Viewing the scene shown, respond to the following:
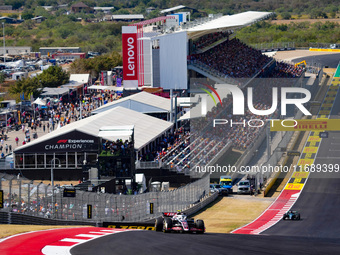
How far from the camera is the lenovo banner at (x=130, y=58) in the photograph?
87.6m

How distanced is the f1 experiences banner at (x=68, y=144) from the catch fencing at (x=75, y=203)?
579 inches

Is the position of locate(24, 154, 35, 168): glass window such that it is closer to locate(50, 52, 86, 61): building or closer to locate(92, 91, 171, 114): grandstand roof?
locate(92, 91, 171, 114): grandstand roof

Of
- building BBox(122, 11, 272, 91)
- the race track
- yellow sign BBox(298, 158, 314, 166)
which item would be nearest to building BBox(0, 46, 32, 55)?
building BBox(122, 11, 272, 91)

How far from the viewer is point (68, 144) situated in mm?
56469

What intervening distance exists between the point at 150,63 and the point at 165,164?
1260 inches

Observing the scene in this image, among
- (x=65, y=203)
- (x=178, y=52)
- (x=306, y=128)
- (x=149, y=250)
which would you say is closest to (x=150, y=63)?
(x=178, y=52)

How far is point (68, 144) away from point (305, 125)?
25.2m

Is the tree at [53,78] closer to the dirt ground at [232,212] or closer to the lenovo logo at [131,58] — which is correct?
the lenovo logo at [131,58]

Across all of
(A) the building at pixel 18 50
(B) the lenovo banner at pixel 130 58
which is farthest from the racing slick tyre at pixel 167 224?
(A) the building at pixel 18 50

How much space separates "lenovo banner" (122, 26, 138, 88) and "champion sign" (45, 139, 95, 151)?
1252 inches

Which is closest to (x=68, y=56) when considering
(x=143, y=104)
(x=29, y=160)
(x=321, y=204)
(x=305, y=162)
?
(x=143, y=104)

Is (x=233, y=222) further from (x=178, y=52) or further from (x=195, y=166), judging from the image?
(x=178, y=52)

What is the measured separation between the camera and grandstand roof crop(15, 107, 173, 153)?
57125 millimetres

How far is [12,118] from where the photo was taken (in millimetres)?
78875
